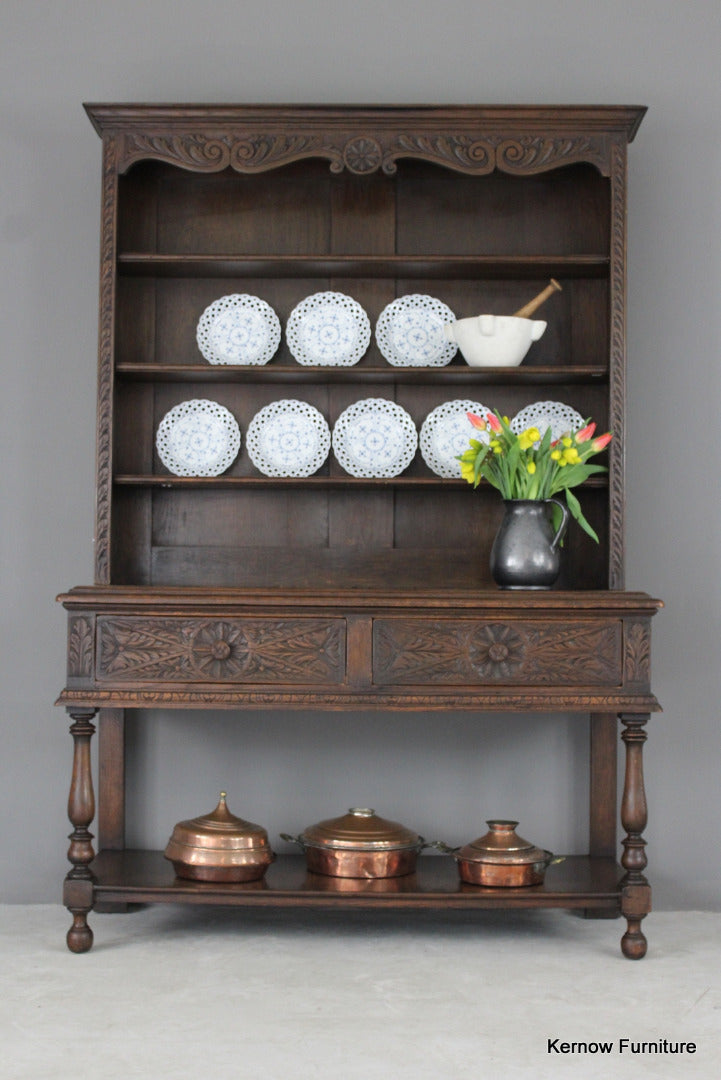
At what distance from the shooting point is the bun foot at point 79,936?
301cm

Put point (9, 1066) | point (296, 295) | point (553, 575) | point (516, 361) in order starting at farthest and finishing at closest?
point (296, 295), point (516, 361), point (553, 575), point (9, 1066)

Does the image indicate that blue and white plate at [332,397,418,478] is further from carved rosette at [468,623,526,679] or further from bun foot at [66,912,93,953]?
bun foot at [66,912,93,953]

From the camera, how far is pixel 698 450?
11.9ft

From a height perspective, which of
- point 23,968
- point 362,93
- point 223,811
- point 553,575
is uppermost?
point 362,93

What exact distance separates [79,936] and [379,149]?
88.3 inches

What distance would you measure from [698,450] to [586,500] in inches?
15.6

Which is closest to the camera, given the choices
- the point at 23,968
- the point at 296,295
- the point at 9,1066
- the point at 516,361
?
the point at 9,1066

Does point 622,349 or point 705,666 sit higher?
point 622,349

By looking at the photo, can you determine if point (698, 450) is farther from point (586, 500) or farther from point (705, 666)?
point (705, 666)

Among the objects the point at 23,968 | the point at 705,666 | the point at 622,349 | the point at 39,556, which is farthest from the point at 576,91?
the point at 23,968

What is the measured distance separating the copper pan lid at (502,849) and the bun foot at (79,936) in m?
0.97

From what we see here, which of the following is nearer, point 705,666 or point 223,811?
point 223,811

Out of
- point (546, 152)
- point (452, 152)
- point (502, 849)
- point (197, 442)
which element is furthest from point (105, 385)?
point (502, 849)

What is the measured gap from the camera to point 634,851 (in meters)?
3.02
